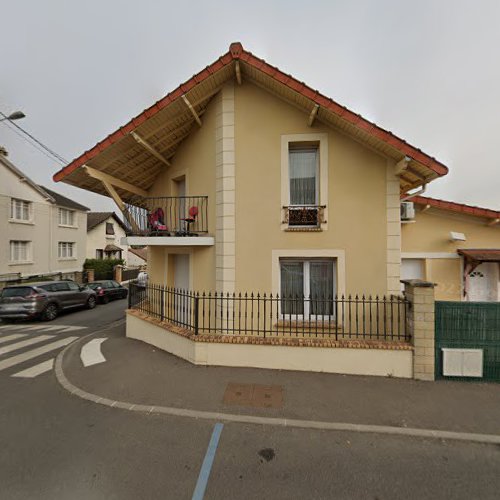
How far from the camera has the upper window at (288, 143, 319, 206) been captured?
6.19m

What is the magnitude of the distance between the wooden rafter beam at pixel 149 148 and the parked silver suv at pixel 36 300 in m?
8.79

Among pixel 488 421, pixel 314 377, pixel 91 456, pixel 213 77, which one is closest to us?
pixel 91 456

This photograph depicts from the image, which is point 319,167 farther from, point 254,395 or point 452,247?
point 452,247

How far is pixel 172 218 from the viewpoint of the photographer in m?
7.62

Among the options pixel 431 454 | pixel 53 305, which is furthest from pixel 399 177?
pixel 53 305

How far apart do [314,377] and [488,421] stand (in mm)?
2441

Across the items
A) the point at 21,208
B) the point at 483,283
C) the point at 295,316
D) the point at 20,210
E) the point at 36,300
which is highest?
the point at 21,208

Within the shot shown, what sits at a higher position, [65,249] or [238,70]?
[238,70]

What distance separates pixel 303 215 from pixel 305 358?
3062mm

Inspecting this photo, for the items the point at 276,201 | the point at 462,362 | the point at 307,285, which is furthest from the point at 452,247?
the point at 276,201

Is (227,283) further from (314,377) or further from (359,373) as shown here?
(359,373)

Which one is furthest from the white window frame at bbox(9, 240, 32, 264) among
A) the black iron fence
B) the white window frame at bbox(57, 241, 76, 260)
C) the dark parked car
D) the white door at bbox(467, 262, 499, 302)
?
the white door at bbox(467, 262, 499, 302)

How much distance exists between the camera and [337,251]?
5.89 metres

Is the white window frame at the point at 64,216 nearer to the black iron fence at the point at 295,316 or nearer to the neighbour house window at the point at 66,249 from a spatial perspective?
the neighbour house window at the point at 66,249
